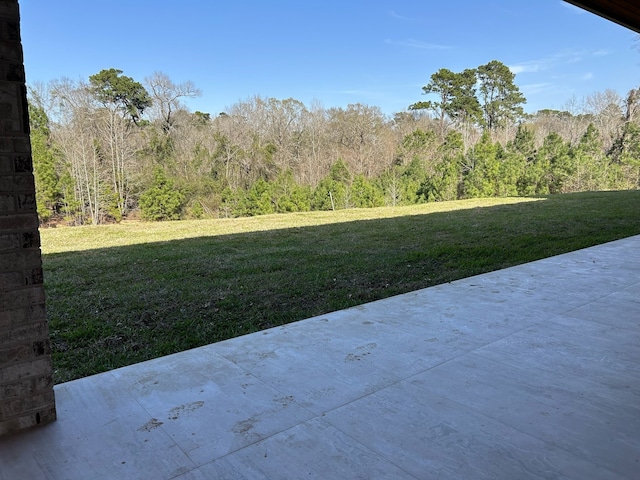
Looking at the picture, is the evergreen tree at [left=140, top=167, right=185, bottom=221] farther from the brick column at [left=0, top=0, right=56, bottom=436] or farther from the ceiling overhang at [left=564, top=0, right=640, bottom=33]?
the brick column at [left=0, top=0, right=56, bottom=436]

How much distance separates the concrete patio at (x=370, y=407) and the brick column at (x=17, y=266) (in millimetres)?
127

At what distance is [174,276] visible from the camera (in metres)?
4.09

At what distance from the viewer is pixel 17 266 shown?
145cm

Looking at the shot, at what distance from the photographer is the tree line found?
43.8 ft

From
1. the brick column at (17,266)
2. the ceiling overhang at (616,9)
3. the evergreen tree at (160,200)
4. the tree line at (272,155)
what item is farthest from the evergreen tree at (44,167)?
the ceiling overhang at (616,9)

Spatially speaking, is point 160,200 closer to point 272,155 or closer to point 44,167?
point 44,167

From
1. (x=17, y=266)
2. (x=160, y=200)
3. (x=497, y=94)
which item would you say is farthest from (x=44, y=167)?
(x=497, y=94)

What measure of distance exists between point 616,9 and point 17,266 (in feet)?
13.8

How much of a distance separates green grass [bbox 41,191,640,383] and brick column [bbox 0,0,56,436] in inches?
22.1

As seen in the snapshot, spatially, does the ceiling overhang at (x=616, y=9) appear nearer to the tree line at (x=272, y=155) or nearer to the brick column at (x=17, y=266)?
the brick column at (x=17, y=266)

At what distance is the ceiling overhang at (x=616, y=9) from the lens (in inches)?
119

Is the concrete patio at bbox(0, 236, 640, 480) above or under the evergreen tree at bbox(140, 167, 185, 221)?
under

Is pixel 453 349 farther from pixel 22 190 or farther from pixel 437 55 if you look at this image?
pixel 437 55

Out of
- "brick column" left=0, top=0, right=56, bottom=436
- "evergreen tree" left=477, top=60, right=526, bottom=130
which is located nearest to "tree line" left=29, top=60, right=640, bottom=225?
"evergreen tree" left=477, top=60, right=526, bottom=130
